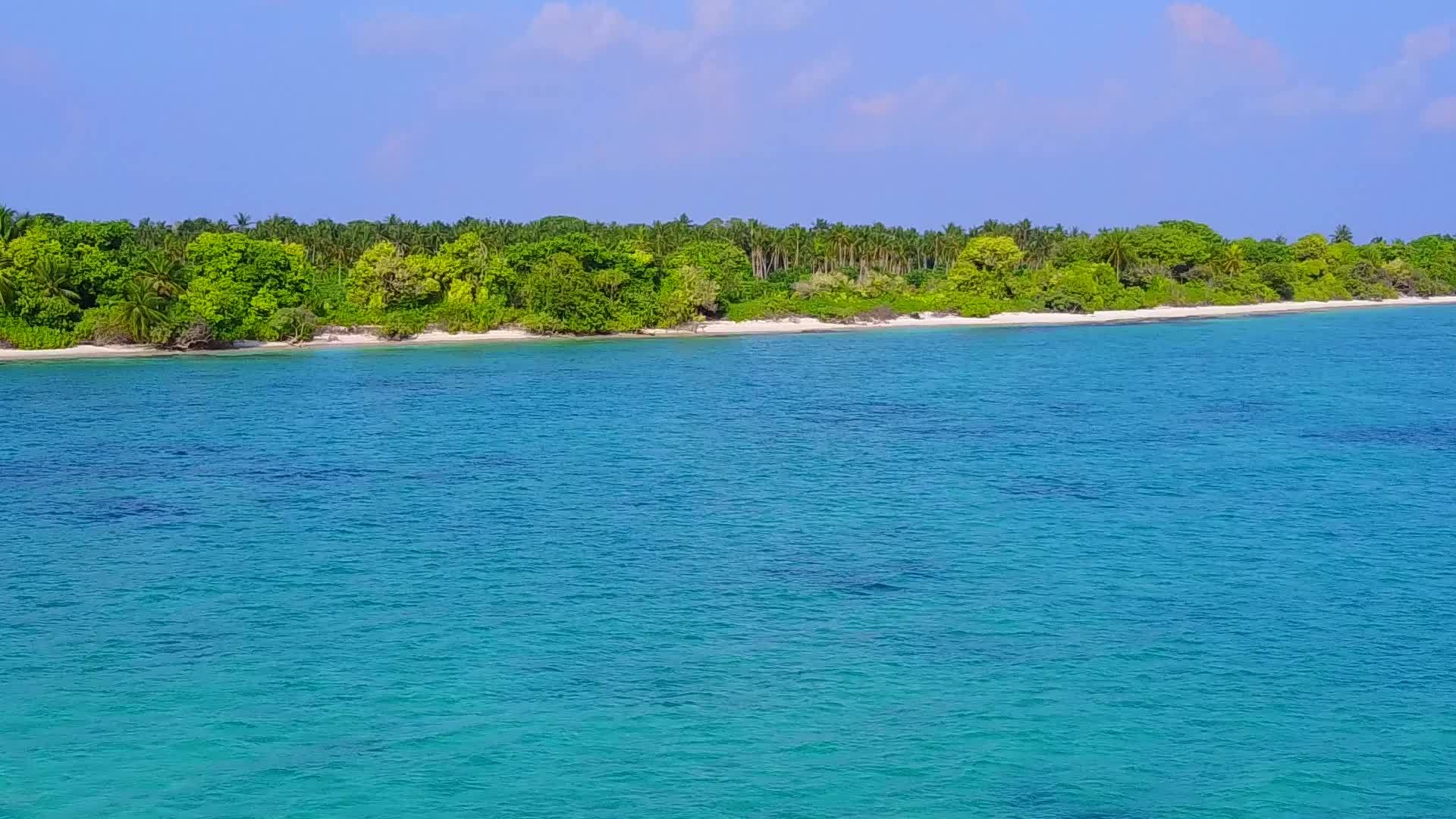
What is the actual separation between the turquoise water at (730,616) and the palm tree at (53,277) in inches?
1513

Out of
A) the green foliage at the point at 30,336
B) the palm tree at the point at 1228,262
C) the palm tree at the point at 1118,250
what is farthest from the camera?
the palm tree at the point at 1228,262

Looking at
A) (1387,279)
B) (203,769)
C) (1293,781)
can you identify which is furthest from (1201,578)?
(1387,279)

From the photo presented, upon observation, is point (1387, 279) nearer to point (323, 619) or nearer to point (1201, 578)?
point (1201, 578)

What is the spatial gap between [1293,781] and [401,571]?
22.0 m

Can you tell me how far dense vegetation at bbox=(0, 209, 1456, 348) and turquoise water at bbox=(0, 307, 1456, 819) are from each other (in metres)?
39.5

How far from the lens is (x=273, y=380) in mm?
84250

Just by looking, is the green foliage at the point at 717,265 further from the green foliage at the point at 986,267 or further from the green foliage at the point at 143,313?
the green foliage at the point at 143,313

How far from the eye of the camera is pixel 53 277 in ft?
330

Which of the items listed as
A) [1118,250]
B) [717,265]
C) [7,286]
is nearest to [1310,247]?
[1118,250]

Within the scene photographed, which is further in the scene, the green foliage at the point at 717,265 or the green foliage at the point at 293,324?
the green foliage at the point at 717,265

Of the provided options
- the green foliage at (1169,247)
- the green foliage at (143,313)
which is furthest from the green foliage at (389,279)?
the green foliage at (1169,247)

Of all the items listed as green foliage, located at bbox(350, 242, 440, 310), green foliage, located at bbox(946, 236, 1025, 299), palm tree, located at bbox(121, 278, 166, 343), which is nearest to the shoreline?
palm tree, located at bbox(121, 278, 166, 343)

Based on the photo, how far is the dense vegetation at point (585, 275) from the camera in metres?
103

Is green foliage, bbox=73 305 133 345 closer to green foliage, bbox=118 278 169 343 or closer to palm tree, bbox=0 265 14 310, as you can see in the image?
green foliage, bbox=118 278 169 343
